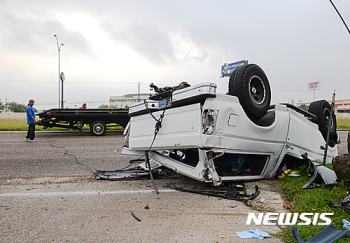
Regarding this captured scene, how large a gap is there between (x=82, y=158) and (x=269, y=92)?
15.8 feet

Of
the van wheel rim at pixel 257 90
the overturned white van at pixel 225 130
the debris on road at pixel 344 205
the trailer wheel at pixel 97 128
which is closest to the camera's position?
the debris on road at pixel 344 205

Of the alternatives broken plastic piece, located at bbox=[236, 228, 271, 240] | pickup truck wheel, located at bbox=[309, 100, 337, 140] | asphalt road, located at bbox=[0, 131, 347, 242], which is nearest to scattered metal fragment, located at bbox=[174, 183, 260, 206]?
asphalt road, located at bbox=[0, 131, 347, 242]

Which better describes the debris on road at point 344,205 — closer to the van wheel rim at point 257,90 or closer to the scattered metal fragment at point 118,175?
the van wheel rim at point 257,90

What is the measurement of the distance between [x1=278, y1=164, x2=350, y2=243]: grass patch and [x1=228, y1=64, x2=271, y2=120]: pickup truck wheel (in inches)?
42.9

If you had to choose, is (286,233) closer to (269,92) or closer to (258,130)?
(258,130)

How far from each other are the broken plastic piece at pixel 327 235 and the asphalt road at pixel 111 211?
Result: 0.65ft

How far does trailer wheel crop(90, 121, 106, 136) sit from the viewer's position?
13.3 m

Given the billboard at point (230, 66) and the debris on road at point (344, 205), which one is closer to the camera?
the debris on road at point (344, 205)

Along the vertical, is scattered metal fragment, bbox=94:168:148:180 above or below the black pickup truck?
below

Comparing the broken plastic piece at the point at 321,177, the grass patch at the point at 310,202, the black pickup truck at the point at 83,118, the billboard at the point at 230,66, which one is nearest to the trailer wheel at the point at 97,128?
the black pickup truck at the point at 83,118

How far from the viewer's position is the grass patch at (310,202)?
2.45 metres

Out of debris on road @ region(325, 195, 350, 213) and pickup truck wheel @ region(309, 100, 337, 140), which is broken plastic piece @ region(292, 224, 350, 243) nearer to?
debris on road @ region(325, 195, 350, 213)

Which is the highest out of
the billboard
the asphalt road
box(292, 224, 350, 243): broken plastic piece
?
the billboard

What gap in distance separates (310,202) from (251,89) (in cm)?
169
